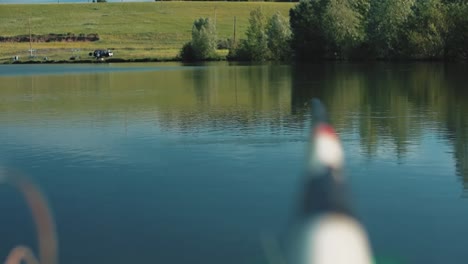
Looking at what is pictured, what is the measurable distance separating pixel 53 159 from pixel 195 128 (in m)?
5.09

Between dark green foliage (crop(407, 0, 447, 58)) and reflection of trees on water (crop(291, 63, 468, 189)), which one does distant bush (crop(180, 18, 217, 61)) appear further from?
reflection of trees on water (crop(291, 63, 468, 189))

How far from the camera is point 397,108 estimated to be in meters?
21.7

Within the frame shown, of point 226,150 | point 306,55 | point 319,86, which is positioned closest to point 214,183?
point 226,150

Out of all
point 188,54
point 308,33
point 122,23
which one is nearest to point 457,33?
point 308,33

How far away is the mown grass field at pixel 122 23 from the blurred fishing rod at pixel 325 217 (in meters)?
92.2

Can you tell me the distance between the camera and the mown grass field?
102569mm

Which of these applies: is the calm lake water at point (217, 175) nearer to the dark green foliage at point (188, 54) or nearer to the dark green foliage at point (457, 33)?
the dark green foliage at point (457, 33)

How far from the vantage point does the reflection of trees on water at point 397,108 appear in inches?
574

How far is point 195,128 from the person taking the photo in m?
17.9

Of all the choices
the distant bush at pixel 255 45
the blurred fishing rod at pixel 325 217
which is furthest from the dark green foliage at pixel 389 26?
the blurred fishing rod at pixel 325 217

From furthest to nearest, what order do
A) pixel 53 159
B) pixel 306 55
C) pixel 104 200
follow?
pixel 306 55, pixel 53 159, pixel 104 200

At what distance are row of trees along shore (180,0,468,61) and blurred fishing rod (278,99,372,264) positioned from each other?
56664mm

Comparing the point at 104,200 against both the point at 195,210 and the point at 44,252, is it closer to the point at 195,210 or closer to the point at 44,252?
the point at 195,210

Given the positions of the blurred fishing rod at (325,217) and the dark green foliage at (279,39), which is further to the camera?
the dark green foliage at (279,39)
